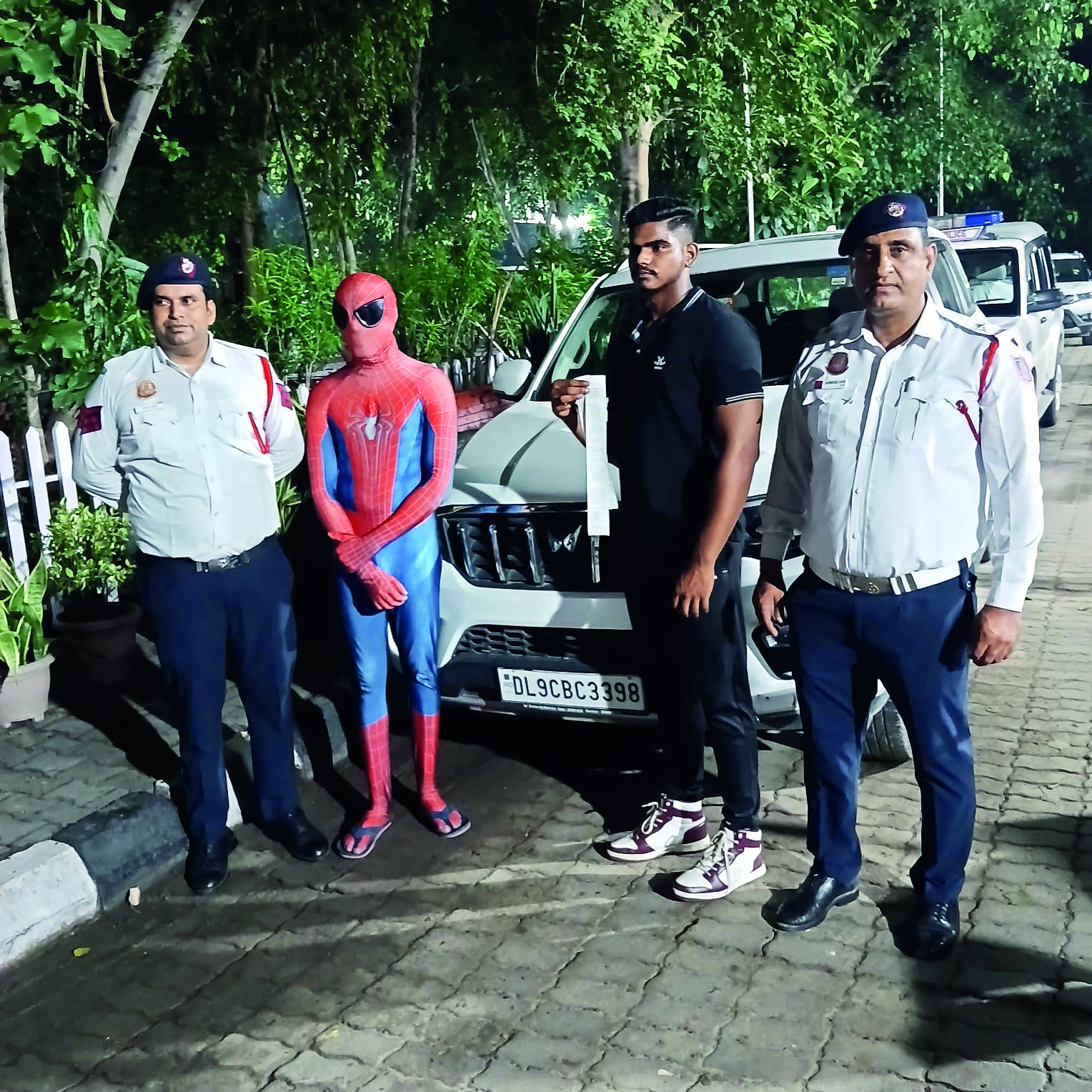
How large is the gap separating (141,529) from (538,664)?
140 centimetres

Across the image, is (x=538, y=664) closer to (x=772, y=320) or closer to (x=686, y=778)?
(x=686, y=778)

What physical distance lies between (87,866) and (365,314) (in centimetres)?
197

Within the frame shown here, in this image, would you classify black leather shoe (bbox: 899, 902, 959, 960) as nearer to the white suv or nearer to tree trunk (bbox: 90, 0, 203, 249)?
the white suv

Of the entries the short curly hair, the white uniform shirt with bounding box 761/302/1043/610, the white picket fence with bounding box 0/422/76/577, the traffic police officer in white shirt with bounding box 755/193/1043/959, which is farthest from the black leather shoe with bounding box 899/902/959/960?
the white picket fence with bounding box 0/422/76/577

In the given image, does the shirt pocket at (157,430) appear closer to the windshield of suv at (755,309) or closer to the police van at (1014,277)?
the windshield of suv at (755,309)

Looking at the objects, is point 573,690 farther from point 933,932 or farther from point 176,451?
point 176,451

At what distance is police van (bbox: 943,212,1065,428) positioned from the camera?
10.3 metres

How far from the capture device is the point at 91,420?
3.89 metres

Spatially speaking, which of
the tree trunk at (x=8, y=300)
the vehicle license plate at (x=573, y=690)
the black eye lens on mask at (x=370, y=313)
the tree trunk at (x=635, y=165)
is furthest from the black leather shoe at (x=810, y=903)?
the tree trunk at (x=635, y=165)

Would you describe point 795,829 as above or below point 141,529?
below

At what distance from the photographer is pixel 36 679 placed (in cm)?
529

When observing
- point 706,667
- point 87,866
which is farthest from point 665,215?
point 87,866

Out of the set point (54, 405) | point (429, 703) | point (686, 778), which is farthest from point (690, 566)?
point (54, 405)

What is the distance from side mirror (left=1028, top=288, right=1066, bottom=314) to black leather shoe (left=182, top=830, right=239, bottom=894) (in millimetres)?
8413
